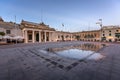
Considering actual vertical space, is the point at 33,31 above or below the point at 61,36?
above

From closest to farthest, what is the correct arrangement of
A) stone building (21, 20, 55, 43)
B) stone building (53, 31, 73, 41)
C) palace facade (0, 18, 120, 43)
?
stone building (21, 20, 55, 43)
palace facade (0, 18, 120, 43)
stone building (53, 31, 73, 41)

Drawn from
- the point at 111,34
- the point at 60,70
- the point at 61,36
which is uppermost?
the point at 111,34

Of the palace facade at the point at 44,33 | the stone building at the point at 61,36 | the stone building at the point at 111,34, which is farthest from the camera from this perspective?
the stone building at the point at 61,36

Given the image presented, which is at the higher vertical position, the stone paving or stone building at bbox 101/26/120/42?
stone building at bbox 101/26/120/42

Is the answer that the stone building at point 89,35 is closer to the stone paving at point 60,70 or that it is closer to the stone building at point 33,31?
the stone building at point 33,31

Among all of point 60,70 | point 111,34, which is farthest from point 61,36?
point 60,70

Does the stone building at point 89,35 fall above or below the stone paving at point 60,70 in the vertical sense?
above

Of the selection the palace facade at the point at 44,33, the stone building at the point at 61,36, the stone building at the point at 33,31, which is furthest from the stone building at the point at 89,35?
the stone building at the point at 33,31

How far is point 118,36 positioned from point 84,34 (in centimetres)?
2308

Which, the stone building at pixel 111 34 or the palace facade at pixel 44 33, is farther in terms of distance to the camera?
the stone building at pixel 111 34

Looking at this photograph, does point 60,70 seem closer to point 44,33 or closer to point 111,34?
point 44,33

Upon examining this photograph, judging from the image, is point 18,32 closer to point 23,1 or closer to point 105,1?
point 23,1

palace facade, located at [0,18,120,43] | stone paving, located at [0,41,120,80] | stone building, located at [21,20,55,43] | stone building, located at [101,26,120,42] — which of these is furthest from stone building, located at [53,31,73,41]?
stone paving, located at [0,41,120,80]

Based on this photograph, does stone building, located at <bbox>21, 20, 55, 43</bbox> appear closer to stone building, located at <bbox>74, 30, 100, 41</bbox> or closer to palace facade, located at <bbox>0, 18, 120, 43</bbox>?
palace facade, located at <bbox>0, 18, 120, 43</bbox>
